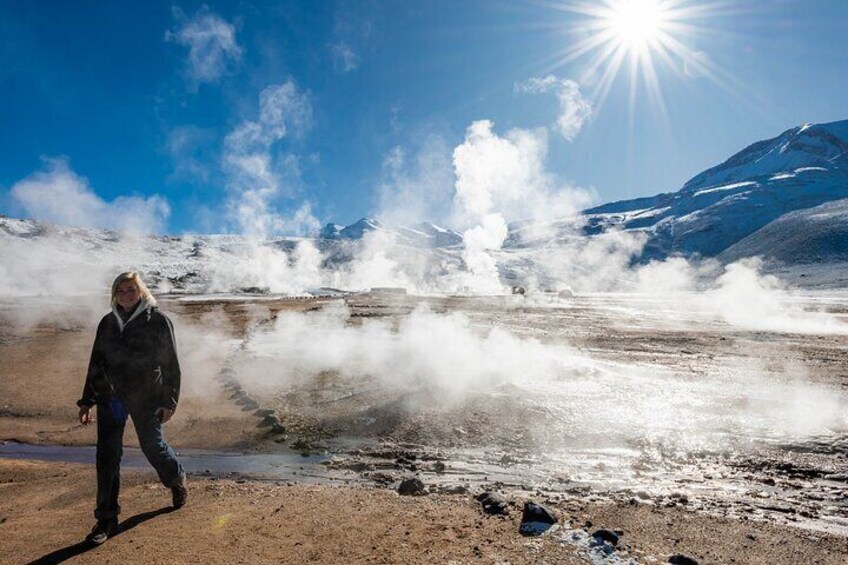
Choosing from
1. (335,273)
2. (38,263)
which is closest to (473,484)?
(38,263)

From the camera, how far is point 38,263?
80438 millimetres

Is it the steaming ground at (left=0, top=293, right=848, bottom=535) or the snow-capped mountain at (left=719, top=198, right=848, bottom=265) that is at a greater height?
the snow-capped mountain at (left=719, top=198, right=848, bottom=265)

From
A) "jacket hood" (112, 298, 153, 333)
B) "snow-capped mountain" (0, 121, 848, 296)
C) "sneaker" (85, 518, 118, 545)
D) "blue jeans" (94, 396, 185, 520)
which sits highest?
"snow-capped mountain" (0, 121, 848, 296)

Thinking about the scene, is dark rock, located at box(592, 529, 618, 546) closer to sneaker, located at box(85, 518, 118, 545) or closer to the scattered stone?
the scattered stone

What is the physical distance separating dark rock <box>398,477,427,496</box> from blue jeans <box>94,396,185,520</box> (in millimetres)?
2684

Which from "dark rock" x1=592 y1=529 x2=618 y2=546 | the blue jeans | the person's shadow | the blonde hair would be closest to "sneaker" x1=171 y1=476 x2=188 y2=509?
the person's shadow

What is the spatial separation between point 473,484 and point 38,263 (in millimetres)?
98932

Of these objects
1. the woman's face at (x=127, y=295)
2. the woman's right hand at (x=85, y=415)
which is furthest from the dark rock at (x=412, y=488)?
the woman's face at (x=127, y=295)

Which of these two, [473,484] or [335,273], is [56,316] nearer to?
[473,484]

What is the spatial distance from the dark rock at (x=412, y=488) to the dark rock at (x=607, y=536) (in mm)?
2135

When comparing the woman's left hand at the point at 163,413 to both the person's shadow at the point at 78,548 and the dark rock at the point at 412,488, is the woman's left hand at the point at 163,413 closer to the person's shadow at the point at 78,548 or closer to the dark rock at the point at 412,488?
the person's shadow at the point at 78,548

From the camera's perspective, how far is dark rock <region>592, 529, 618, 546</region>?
4.23 meters

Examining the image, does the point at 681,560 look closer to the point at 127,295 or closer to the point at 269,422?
the point at 127,295

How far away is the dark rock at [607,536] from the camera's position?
4230 millimetres
